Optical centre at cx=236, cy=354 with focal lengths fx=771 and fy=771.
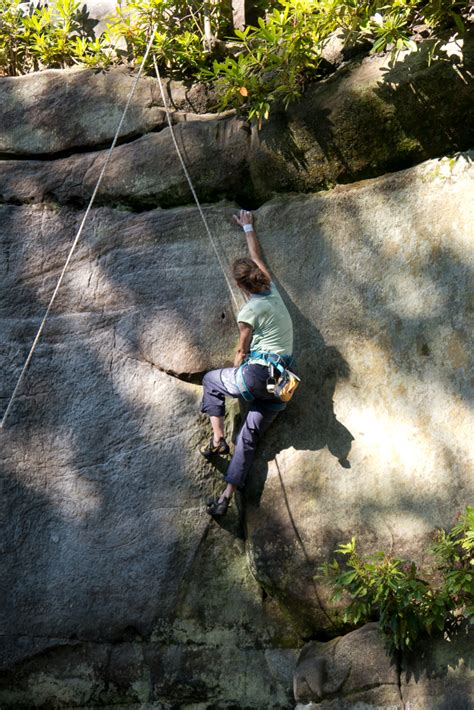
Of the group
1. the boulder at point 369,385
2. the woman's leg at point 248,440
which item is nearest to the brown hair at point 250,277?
the boulder at point 369,385

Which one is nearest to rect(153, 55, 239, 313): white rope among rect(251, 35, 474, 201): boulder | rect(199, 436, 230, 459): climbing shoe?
rect(251, 35, 474, 201): boulder

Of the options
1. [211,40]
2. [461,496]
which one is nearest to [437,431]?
[461,496]

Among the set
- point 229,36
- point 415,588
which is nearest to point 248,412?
point 415,588

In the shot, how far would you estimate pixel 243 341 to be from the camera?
5.86 metres

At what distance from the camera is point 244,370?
576 centimetres

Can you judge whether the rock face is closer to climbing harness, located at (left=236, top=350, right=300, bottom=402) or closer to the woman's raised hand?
the woman's raised hand

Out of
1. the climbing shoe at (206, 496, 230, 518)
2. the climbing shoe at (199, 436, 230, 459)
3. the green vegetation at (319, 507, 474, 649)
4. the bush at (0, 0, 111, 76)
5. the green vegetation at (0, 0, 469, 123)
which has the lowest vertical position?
the climbing shoe at (206, 496, 230, 518)

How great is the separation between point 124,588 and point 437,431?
274 cm

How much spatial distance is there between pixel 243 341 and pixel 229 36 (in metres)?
3.04

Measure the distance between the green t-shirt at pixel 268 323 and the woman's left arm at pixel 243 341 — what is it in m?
0.04

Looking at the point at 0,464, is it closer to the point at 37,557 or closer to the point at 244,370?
the point at 37,557

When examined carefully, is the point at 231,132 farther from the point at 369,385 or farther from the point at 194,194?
the point at 369,385

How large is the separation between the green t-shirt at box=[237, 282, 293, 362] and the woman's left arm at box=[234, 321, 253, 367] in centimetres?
4

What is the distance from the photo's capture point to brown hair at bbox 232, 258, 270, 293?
5828 millimetres
